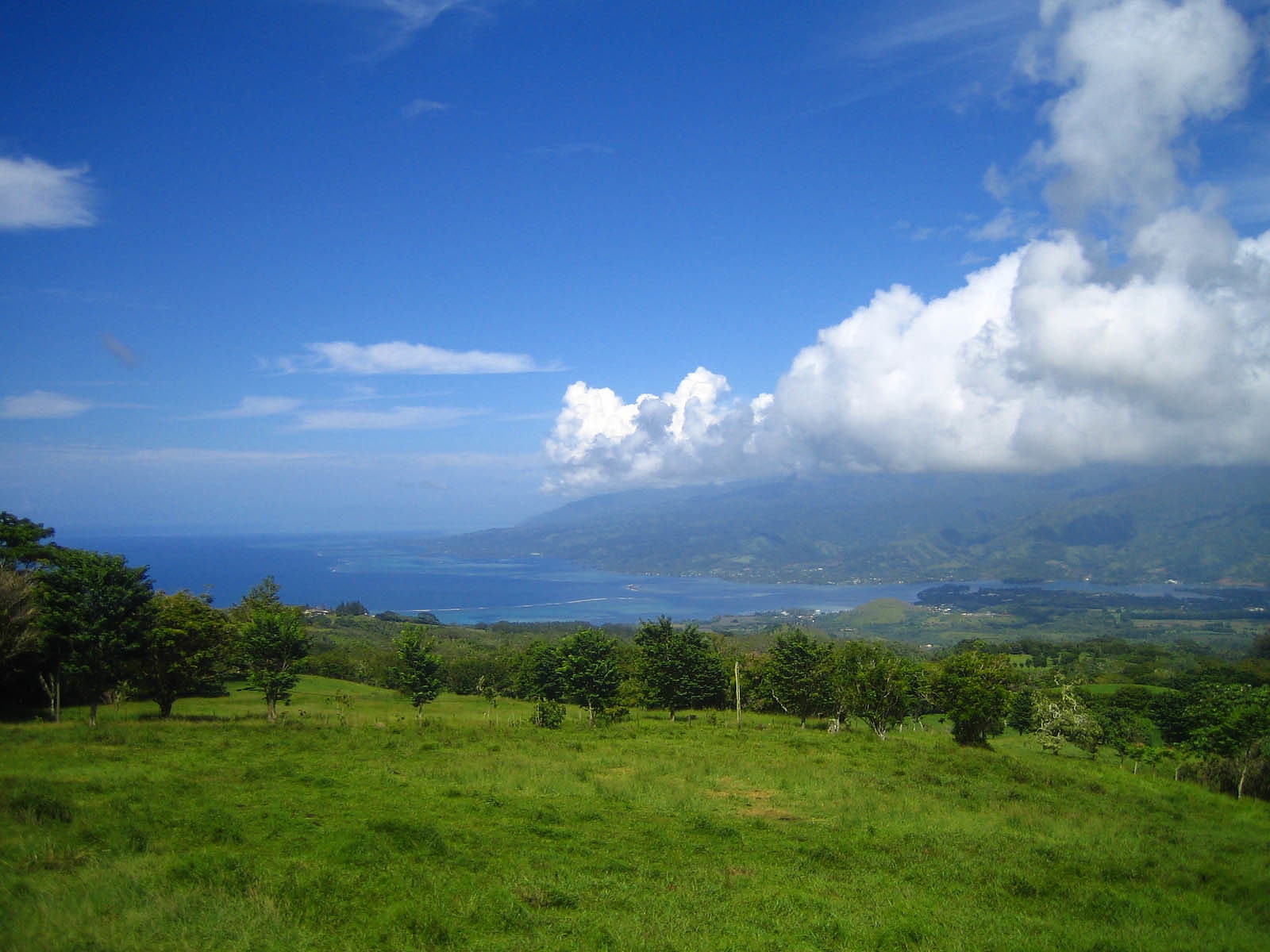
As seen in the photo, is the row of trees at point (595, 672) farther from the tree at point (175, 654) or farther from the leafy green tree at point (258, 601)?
the leafy green tree at point (258, 601)

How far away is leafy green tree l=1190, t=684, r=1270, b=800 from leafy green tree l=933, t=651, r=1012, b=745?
768 cm

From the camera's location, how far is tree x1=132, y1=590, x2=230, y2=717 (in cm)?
2819

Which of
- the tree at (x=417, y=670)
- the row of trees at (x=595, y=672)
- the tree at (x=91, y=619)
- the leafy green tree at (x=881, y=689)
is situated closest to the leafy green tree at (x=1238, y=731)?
the row of trees at (x=595, y=672)

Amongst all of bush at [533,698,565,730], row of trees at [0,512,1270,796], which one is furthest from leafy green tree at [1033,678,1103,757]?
bush at [533,698,565,730]

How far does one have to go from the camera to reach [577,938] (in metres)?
9.46

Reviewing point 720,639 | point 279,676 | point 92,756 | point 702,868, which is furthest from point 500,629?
point 702,868

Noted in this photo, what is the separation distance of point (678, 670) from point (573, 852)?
29.0 meters

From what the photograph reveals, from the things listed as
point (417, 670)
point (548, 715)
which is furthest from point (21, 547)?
point (548, 715)

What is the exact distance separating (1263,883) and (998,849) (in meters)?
4.73

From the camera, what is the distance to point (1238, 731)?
2736 centimetres

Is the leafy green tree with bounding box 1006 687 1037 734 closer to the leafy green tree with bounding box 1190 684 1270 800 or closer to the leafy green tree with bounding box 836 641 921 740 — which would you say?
the leafy green tree with bounding box 836 641 921 740

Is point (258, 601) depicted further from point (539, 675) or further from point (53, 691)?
point (53, 691)

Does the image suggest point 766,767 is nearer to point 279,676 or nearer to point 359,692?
point 279,676

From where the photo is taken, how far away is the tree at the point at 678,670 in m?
41.9
